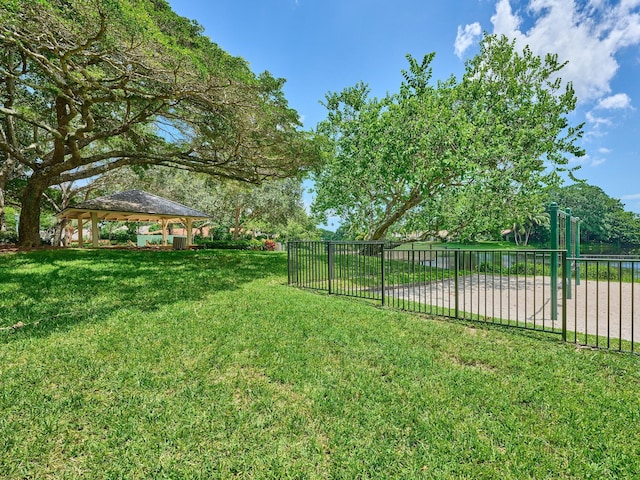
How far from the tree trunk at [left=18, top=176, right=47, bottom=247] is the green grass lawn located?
31.3 ft

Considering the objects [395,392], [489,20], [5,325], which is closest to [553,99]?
[489,20]

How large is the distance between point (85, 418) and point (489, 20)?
17719 mm

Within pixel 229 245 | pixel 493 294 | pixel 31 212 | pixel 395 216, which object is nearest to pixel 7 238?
pixel 31 212

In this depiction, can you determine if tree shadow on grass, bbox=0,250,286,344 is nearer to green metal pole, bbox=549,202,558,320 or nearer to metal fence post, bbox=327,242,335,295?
metal fence post, bbox=327,242,335,295

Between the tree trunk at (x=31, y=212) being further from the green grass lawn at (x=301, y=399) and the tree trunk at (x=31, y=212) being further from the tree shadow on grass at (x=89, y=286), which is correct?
the green grass lawn at (x=301, y=399)

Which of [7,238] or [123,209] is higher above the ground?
[123,209]

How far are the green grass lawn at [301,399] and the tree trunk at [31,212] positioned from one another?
9.55m

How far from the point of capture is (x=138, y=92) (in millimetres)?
7707

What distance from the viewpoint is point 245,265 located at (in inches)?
425

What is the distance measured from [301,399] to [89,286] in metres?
6.17

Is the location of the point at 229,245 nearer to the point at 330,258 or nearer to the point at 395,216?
the point at 395,216

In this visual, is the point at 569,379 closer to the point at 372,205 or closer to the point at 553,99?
the point at 372,205

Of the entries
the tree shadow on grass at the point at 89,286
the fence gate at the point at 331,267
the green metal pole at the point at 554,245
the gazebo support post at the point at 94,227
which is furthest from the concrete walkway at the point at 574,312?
the gazebo support post at the point at 94,227

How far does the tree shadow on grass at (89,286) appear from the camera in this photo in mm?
4582
